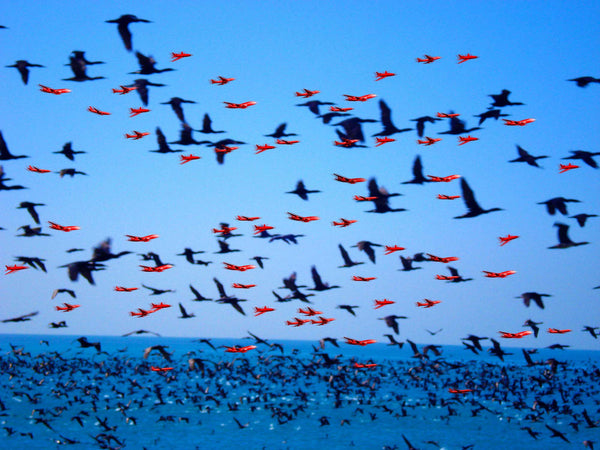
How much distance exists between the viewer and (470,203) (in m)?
22.2

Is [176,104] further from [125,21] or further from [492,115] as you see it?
[492,115]

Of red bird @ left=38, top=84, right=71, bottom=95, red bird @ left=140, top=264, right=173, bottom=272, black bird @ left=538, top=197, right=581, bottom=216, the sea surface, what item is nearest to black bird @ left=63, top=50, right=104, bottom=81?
red bird @ left=38, top=84, right=71, bottom=95

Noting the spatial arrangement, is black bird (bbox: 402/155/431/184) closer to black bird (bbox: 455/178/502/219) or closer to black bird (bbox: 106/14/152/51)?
black bird (bbox: 455/178/502/219)

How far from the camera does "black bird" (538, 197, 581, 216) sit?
71.9ft

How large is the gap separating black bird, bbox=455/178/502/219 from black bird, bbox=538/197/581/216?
183 centimetres

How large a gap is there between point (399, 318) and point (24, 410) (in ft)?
200

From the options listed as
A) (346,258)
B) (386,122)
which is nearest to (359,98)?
(386,122)

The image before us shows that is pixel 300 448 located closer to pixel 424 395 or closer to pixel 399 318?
pixel 399 318

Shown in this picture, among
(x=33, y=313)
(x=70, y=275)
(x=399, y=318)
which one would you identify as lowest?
(x=399, y=318)

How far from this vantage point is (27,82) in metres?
20.9

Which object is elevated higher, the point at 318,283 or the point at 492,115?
the point at 492,115

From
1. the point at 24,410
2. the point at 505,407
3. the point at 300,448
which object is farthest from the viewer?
the point at 505,407

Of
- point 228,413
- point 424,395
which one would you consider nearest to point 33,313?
point 228,413

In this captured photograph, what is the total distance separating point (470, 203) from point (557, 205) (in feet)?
10.6
